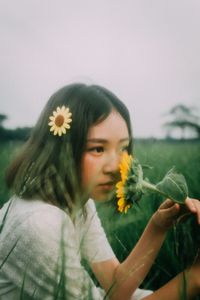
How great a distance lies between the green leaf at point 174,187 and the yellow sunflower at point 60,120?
0.79 ft

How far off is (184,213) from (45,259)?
0.20 m

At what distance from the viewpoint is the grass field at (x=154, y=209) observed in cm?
70

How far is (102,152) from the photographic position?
743 mm

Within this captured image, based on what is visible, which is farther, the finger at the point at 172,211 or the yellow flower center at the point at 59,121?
the yellow flower center at the point at 59,121

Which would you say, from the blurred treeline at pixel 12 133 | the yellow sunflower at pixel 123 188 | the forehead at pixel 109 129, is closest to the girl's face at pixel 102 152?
the forehead at pixel 109 129

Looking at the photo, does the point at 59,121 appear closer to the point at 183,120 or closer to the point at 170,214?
the point at 170,214

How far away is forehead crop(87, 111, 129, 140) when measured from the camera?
0.75 m

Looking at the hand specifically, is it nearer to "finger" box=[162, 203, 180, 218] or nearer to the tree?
"finger" box=[162, 203, 180, 218]

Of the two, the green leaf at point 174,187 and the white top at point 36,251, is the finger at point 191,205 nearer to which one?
the green leaf at point 174,187

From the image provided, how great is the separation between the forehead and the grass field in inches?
4.4

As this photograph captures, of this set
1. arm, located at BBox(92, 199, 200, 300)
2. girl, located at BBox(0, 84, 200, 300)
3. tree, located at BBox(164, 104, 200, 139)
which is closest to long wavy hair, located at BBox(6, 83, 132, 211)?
girl, located at BBox(0, 84, 200, 300)

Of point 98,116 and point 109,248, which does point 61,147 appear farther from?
point 109,248

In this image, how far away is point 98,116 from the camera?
768 millimetres

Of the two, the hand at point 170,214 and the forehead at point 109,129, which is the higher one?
the forehead at point 109,129
